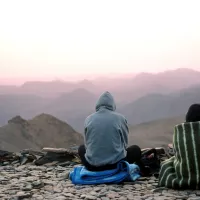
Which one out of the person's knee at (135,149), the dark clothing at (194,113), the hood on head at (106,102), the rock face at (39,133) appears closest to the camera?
the dark clothing at (194,113)

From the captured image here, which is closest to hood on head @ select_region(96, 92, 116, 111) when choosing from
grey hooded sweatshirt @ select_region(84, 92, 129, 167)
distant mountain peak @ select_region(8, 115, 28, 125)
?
grey hooded sweatshirt @ select_region(84, 92, 129, 167)

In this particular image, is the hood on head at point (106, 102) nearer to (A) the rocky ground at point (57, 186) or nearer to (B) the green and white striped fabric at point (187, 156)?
(A) the rocky ground at point (57, 186)

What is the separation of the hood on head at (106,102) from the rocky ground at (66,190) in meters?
1.45

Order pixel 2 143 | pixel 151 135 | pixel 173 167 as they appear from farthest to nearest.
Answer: pixel 151 135
pixel 2 143
pixel 173 167

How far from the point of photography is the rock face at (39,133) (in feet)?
111

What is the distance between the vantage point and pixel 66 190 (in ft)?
23.6

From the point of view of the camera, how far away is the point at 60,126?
36.8m

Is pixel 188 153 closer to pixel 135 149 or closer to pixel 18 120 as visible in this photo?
pixel 135 149

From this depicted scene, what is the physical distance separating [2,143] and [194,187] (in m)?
25.0

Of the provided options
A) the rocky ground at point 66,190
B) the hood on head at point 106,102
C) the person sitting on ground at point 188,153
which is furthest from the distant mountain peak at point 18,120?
the person sitting on ground at point 188,153

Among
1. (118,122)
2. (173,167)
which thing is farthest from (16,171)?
(173,167)

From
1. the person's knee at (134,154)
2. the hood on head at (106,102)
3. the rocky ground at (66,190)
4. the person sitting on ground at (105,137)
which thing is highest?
the hood on head at (106,102)

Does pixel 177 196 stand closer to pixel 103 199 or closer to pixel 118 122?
pixel 103 199

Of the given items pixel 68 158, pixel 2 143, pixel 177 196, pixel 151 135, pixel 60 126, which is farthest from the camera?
pixel 151 135
